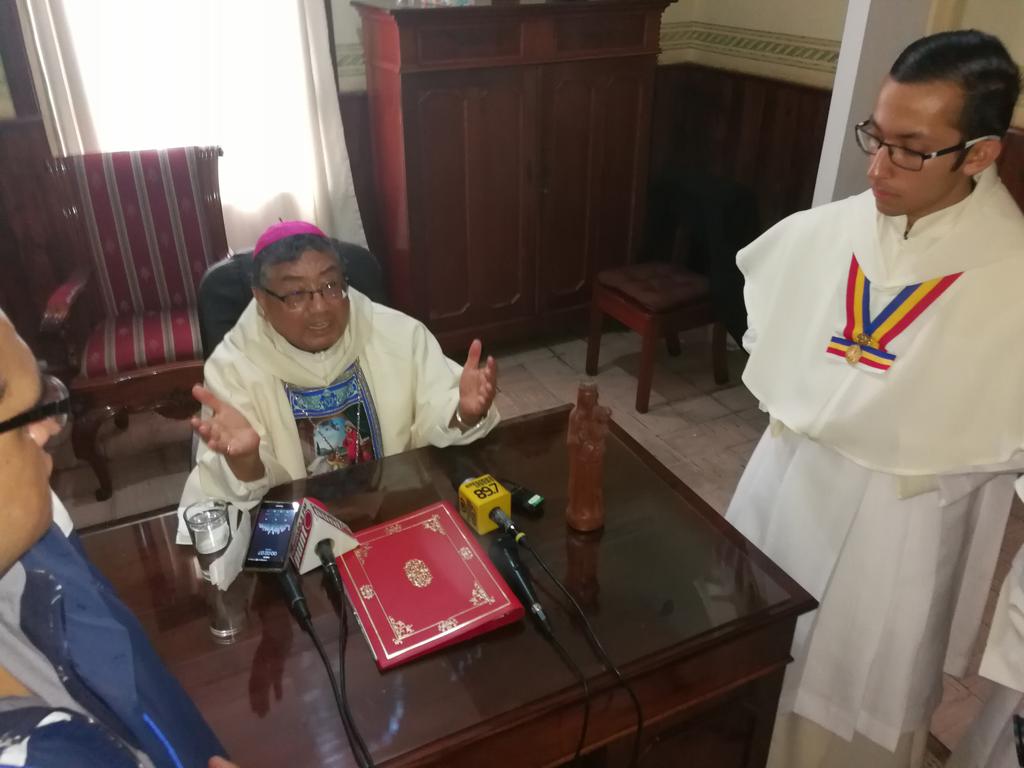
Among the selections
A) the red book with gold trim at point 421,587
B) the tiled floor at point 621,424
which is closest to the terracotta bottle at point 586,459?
the red book with gold trim at point 421,587

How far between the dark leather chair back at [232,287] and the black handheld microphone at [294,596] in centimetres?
88

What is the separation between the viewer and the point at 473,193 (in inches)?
132

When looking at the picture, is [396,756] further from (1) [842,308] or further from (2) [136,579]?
(1) [842,308]

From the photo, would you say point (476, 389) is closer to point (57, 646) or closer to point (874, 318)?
point (874, 318)

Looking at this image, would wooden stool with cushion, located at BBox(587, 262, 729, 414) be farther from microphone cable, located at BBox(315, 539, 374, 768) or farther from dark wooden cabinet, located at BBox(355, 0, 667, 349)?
microphone cable, located at BBox(315, 539, 374, 768)

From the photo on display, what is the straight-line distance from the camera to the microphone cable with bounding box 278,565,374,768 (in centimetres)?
99

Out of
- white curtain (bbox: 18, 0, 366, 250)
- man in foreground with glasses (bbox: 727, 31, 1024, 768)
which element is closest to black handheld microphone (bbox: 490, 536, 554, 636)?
man in foreground with glasses (bbox: 727, 31, 1024, 768)

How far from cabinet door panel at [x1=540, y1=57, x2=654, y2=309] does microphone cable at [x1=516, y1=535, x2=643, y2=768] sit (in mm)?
2457

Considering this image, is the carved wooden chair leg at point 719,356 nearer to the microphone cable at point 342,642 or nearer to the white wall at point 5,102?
the microphone cable at point 342,642

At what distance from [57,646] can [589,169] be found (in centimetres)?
314

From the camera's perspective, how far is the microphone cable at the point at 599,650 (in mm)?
1118

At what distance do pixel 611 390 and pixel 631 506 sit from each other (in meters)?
2.12

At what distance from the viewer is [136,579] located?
1.28 meters

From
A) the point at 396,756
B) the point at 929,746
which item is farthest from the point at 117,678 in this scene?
the point at 929,746
